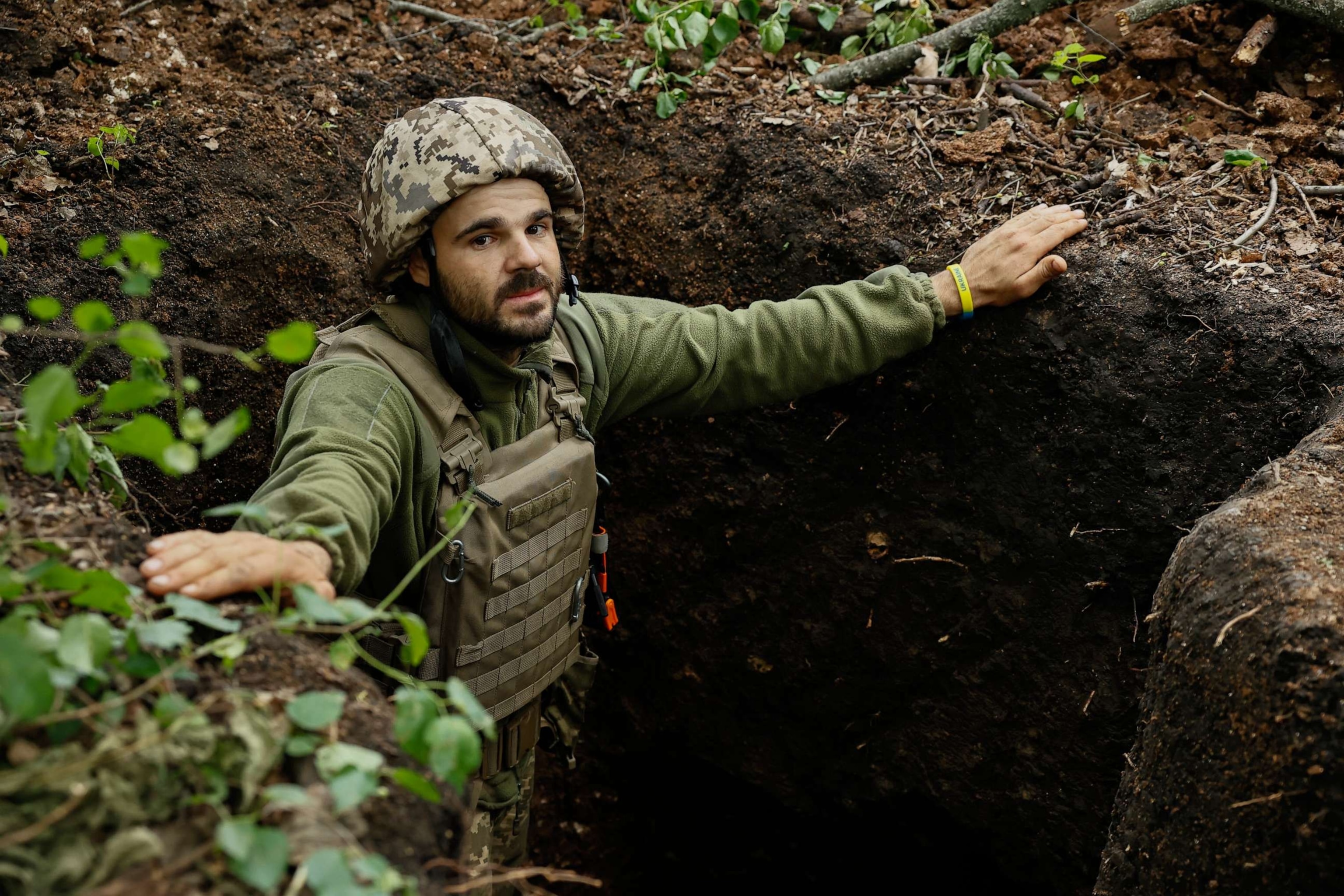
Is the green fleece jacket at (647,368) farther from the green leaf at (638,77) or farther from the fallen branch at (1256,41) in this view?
the fallen branch at (1256,41)

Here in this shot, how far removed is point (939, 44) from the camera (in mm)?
3932

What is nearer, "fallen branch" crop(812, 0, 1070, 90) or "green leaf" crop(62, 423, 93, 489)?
"green leaf" crop(62, 423, 93, 489)

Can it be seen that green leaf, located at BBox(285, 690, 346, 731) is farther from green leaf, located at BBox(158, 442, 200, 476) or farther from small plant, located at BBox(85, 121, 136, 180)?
small plant, located at BBox(85, 121, 136, 180)

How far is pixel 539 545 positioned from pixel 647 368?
0.63m

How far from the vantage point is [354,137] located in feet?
13.5

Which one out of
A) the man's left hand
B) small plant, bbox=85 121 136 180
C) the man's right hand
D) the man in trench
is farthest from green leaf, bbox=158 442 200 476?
small plant, bbox=85 121 136 180

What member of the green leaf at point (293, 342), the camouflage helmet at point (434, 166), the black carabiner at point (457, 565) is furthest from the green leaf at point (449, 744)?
the camouflage helmet at point (434, 166)

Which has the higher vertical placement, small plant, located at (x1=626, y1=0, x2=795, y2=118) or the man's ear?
small plant, located at (x1=626, y1=0, x2=795, y2=118)

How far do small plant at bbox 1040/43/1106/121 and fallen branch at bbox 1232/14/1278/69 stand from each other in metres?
0.42

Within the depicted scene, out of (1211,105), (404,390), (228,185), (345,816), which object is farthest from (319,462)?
(1211,105)

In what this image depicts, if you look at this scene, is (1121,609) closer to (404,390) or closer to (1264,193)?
(1264,193)

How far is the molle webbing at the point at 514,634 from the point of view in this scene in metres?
2.95

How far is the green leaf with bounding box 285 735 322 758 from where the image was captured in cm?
149

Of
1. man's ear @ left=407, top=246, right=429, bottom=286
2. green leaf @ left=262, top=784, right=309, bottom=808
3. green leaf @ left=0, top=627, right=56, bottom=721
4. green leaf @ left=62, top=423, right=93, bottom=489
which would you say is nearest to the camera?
green leaf @ left=0, top=627, right=56, bottom=721
